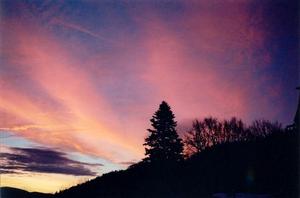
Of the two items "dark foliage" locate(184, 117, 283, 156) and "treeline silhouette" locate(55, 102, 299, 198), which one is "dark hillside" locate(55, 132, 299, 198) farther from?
"dark foliage" locate(184, 117, 283, 156)

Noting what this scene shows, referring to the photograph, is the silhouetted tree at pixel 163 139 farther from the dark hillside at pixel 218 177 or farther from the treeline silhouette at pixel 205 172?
the dark hillside at pixel 218 177

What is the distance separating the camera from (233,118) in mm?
57094

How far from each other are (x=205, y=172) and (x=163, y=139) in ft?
44.1

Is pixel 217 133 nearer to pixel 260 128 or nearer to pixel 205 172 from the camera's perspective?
pixel 260 128

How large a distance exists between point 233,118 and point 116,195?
37431mm

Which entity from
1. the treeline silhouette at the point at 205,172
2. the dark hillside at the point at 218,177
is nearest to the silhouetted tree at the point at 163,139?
the treeline silhouette at the point at 205,172

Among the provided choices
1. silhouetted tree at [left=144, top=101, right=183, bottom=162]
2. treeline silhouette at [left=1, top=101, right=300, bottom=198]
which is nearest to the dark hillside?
treeline silhouette at [left=1, top=101, right=300, bottom=198]

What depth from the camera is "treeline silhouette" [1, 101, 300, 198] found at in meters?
21.8

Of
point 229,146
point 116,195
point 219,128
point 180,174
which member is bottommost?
point 116,195

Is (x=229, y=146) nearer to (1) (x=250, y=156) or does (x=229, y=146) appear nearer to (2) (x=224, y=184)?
(1) (x=250, y=156)

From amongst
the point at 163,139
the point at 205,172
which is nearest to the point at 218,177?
the point at 205,172

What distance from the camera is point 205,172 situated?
94.4ft

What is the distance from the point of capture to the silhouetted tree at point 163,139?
41188 mm

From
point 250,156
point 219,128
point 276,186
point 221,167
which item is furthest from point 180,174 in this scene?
point 219,128
